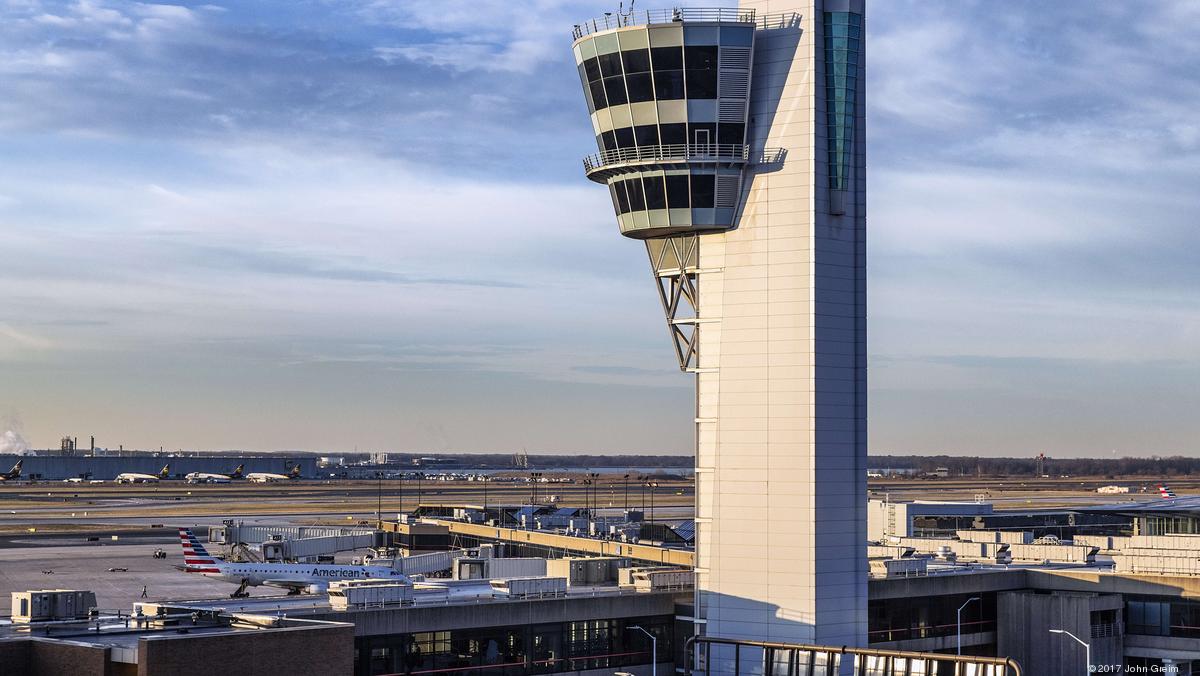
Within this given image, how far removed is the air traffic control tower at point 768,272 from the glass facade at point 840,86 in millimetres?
73

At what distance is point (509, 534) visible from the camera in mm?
118438

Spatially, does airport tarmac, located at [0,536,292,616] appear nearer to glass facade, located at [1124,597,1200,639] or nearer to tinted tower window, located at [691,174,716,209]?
tinted tower window, located at [691,174,716,209]

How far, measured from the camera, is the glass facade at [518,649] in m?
53.7

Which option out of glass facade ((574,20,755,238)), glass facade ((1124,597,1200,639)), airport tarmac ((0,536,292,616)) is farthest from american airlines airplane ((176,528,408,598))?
glass facade ((1124,597,1200,639))

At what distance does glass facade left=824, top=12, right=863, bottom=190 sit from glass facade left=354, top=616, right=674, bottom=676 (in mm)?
22842

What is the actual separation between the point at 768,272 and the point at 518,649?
20504 mm

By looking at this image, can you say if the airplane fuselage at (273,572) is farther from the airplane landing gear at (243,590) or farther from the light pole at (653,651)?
the light pole at (653,651)

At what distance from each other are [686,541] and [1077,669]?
37112 millimetres

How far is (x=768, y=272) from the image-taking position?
62594mm

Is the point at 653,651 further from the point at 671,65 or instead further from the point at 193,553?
the point at 193,553

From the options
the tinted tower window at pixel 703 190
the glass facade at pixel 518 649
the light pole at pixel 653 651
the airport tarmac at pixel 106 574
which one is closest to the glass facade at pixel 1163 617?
the glass facade at pixel 518 649

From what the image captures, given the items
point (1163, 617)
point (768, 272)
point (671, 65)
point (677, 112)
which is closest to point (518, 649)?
point (768, 272)

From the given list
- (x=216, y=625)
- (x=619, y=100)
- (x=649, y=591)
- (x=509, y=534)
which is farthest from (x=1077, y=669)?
(x=509, y=534)

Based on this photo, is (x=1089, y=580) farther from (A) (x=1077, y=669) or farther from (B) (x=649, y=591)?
(B) (x=649, y=591)
